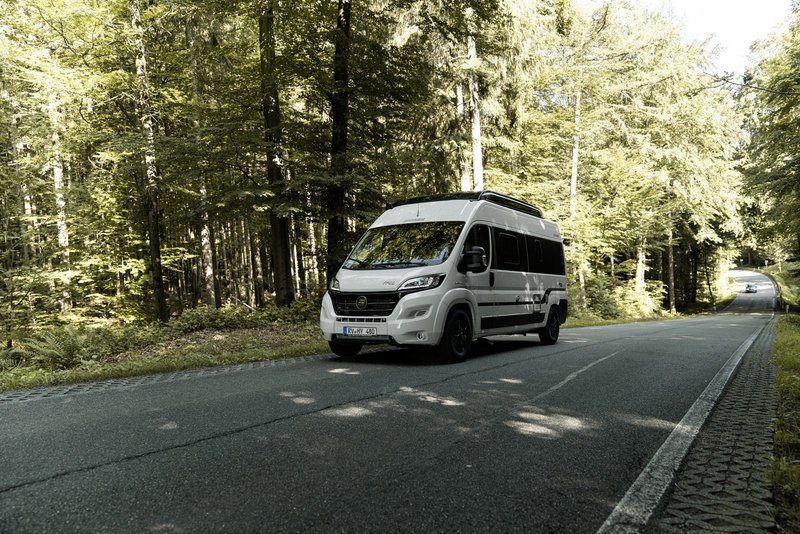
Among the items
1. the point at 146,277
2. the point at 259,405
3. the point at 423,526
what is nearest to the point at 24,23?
the point at 146,277

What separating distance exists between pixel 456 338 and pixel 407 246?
1714 millimetres

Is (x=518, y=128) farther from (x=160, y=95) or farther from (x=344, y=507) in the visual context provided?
(x=344, y=507)

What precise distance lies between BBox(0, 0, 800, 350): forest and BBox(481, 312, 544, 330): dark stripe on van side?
498 cm

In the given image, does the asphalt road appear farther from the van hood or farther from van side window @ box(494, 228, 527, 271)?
van side window @ box(494, 228, 527, 271)

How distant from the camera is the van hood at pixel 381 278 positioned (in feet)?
25.2

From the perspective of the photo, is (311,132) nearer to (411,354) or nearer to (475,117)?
(475,117)

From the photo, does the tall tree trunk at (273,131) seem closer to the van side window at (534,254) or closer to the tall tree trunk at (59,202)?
the van side window at (534,254)

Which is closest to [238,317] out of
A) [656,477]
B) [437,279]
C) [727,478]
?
[437,279]

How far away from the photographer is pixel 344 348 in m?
8.51

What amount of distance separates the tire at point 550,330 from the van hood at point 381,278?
14.3 ft

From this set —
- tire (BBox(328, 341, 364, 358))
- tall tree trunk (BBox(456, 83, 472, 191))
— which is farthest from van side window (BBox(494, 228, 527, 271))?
tall tree trunk (BBox(456, 83, 472, 191))

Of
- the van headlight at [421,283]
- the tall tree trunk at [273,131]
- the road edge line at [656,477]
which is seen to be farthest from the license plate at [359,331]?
the tall tree trunk at [273,131]

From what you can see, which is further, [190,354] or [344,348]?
Result: [190,354]

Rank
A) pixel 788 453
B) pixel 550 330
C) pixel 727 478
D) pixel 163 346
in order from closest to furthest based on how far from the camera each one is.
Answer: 1. pixel 727 478
2. pixel 788 453
3. pixel 163 346
4. pixel 550 330
